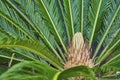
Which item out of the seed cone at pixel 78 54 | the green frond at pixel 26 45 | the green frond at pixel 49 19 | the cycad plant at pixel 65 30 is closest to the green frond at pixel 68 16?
the cycad plant at pixel 65 30

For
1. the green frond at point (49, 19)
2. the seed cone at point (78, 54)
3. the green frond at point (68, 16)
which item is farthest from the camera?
the green frond at point (68, 16)

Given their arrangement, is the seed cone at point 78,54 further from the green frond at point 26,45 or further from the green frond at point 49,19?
the green frond at point 26,45

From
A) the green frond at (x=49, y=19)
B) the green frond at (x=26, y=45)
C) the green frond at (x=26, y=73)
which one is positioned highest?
the green frond at (x=49, y=19)

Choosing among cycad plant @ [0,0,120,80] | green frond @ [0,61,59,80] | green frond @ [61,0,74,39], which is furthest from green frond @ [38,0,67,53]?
green frond @ [0,61,59,80]

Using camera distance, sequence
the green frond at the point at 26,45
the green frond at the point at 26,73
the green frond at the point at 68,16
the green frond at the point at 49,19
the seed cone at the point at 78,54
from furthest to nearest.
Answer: the green frond at the point at 68,16 < the green frond at the point at 49,19 < the seed cone at the point at 78,54 < the green frond at the point at 26,45 < the green frond at the point at 26,73

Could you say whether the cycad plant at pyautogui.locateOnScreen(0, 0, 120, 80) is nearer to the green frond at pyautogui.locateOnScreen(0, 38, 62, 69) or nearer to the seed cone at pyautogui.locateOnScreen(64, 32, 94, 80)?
the seed cone at pyautogui.locateOnScreen(64, 32, 94, 80)

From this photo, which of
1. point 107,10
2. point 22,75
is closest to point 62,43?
point 107,10

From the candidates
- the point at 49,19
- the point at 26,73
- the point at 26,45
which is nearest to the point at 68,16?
the point at 49,19

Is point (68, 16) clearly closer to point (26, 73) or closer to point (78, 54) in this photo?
point (78, 54)

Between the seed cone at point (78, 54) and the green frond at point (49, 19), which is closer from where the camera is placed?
the seed cone at point (78, 54)
